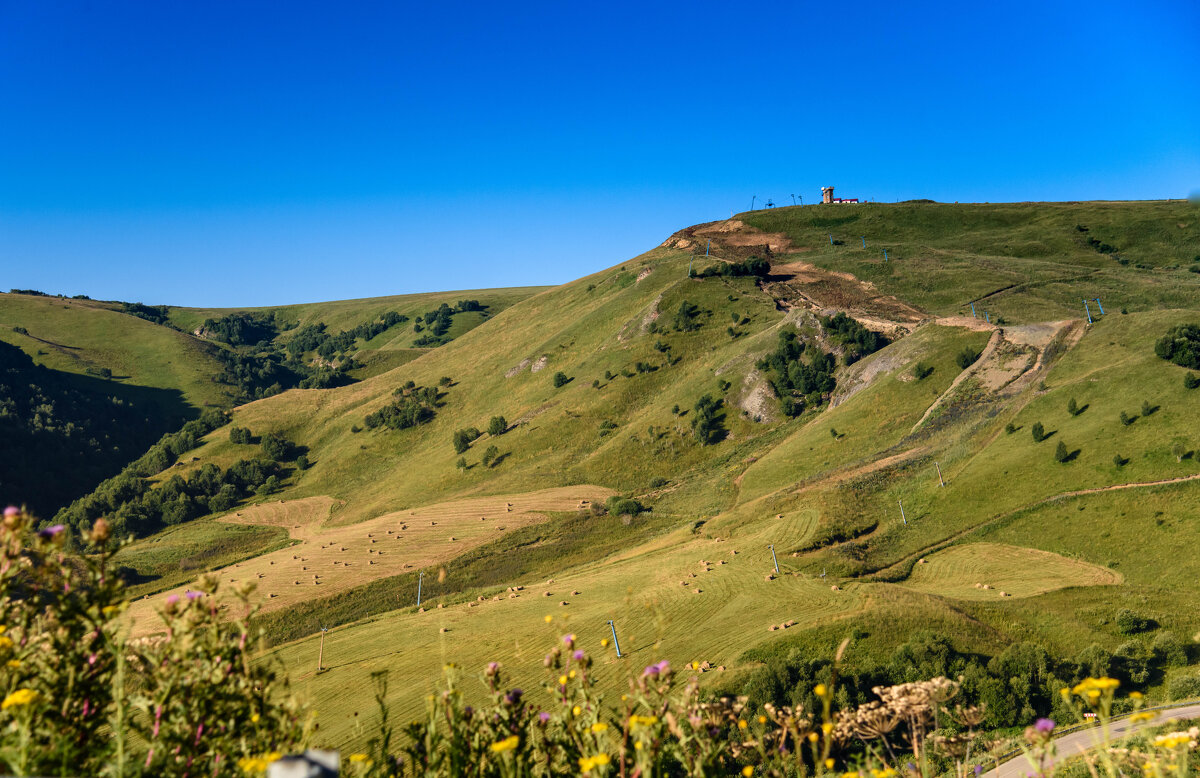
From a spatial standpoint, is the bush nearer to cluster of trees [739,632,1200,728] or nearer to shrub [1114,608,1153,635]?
cluster of trees [739,632,1200,728]

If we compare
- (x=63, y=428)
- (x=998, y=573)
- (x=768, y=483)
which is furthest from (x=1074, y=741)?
(x=63, y=428)

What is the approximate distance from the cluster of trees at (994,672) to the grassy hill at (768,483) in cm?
31

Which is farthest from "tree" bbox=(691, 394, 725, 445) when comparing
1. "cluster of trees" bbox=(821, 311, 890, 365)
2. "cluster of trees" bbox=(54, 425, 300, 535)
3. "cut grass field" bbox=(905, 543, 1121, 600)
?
"cluster of trees" bbox=(54, 425, 300, 535)

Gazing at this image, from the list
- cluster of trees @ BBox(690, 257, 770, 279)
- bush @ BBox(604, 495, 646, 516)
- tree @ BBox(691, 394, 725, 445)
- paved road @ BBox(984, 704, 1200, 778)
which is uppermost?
cluster of trees @ BBox(690, 257, 770, 279)

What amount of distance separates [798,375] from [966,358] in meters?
16.7

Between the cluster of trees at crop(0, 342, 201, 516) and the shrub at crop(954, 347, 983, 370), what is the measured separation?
11503 cm

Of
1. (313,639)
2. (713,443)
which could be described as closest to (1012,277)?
(713,443)

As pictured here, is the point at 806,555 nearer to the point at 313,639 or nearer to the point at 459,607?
the point at 459,607

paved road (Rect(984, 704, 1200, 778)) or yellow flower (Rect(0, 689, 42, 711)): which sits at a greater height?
yellow flower (Rect(0, 689, 42, 711))

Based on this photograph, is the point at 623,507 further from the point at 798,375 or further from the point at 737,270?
the point at 737,270

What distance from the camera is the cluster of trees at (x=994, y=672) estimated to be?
24312 millimetres

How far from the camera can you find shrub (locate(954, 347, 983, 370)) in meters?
59.6

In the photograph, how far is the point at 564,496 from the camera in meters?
64.2

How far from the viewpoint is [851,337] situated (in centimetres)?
7544
